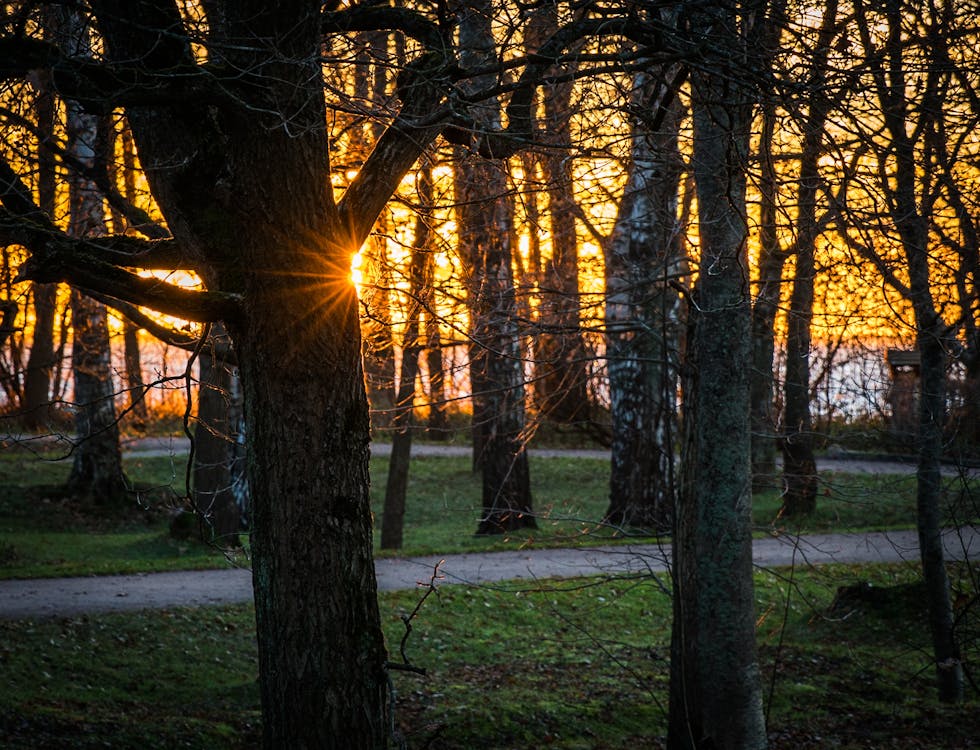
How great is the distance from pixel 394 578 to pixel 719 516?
5950 mm

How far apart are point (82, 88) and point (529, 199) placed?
471 cm

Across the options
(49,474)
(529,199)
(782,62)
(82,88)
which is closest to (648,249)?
(529,199)

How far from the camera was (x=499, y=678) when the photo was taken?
8992 mm

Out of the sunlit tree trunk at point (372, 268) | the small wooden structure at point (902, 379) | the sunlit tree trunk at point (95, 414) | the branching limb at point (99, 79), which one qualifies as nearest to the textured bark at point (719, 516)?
the sunlit tree trunk at point (372, 268)

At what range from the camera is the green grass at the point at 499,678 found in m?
7.12

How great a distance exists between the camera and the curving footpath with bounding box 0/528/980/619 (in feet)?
32.8

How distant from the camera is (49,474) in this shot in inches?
754

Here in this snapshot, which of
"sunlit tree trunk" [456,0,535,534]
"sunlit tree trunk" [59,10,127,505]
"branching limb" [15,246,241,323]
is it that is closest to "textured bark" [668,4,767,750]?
"sunlit tree trunk" [456,0,535,534]

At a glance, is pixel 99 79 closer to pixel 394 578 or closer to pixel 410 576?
pixel 394 578

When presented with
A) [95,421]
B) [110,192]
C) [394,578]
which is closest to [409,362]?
[394,578]

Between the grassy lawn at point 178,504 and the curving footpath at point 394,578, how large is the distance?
0.38 metres

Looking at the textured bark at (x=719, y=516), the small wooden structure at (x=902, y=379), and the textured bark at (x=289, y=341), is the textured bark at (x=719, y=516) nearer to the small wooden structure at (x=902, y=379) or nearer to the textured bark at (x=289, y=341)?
the textured bark at (x=289, y=341)

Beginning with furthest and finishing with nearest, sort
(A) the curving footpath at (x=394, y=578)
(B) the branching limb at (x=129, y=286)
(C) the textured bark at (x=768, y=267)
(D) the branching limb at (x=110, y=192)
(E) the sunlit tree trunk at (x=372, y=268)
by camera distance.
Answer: (A) the curving footpath at (x=394, y=578) → (E) the sunlit tree trunk at (x=372, y=268) → (D) the branching limb at (x=110, y=192) → (C) the textured bark at (x=768, y=267) → (B) the branching limb at (x=129, y=286)

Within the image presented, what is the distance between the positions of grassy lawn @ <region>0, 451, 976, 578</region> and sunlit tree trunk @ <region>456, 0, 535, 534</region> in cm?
97
